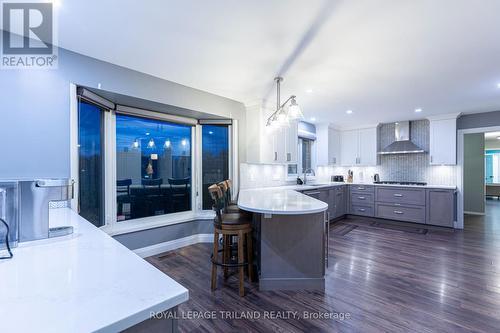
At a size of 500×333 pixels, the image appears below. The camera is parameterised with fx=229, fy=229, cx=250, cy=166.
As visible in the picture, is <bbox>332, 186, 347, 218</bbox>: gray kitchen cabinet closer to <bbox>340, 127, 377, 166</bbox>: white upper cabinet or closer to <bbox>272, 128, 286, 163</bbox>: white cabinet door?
<bbox>340, 127, 377, 166</bbox>: white upper cabinet

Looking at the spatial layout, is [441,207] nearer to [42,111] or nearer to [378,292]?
[378,292]

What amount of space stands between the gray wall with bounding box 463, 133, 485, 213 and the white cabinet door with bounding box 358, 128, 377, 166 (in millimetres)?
3157

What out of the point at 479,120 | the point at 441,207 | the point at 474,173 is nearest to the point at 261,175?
the point at 441,207

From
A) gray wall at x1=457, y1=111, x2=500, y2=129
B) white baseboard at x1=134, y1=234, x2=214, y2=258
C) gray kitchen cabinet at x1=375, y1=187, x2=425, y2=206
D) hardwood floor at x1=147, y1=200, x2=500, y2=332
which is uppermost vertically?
gray wall at x1=457, y1=111, x2=500, y2=129

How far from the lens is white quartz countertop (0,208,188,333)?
0.58 m

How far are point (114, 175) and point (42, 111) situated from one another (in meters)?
1.14

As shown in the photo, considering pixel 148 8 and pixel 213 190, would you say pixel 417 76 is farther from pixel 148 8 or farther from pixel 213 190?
pixel 148 8

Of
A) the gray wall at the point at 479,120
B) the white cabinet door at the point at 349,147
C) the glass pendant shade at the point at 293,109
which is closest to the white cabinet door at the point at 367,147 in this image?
the white cabinet door at the point at 349,147

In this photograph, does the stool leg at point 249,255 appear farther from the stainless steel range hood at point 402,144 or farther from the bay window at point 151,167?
the stainless steel range hood at point 402,144

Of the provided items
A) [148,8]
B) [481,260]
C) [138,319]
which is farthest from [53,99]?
[481,260]

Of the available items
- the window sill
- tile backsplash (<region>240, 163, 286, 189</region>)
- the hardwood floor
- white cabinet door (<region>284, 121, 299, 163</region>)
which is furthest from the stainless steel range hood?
the window sill

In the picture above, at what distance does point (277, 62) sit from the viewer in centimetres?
258

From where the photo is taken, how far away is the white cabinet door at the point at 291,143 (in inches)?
181

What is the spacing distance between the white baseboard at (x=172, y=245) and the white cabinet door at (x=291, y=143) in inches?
83.7
